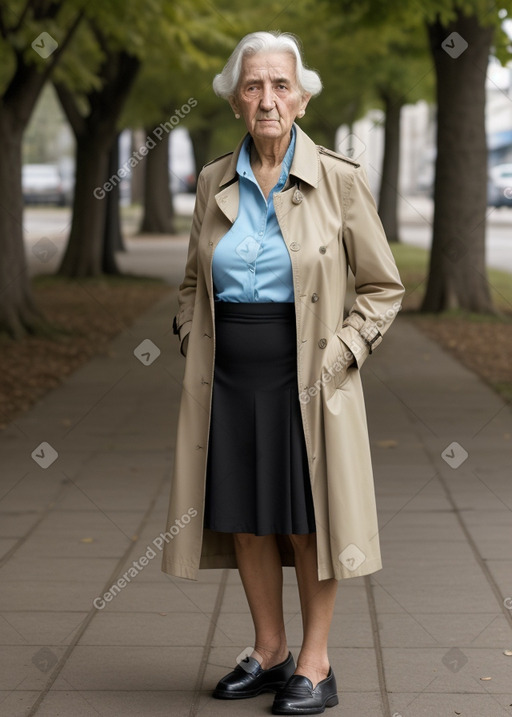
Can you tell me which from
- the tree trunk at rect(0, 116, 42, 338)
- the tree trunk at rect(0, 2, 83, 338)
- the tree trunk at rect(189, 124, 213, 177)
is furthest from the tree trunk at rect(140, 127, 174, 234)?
the tree trunk at rect(0, 116, 42, 338)

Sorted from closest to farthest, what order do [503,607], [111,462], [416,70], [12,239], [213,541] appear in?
[213,541]
[503,607]
[111,462]
[12,239]
[416,70]

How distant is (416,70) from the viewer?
1099 inches

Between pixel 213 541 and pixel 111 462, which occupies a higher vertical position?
pixel 213 541

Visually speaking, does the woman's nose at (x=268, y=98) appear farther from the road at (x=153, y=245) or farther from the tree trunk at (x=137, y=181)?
the tree trunk at (x=137, y=181)

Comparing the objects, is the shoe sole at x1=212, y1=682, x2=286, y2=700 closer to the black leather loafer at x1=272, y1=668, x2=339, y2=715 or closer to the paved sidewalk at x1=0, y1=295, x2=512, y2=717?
the paved sidewalk at x1=0, y1=295, x2=512, y2=717

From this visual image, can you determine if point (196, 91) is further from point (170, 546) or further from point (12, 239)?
point (170, 546)

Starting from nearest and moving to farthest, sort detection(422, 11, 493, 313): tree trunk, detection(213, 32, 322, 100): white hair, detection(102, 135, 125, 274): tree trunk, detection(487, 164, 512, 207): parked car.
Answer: detection(213, 32, 322, 100): white hair → detection(422, 11, 493, 313): tree trunk → detection(102, 135, 125, 274): tree trunk → detection(487, 164, 512, 207): parked car

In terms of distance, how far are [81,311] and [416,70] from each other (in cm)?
1408

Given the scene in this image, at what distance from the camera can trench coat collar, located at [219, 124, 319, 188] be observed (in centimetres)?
373

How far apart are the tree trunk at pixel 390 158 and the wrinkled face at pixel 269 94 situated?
26.3 m

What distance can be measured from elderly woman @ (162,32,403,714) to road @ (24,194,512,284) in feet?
53.4

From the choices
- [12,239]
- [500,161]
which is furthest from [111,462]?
[500,161]

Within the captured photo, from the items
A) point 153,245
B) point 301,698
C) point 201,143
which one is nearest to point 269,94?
point 301,698

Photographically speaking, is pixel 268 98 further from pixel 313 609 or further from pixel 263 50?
pixel 313 609
